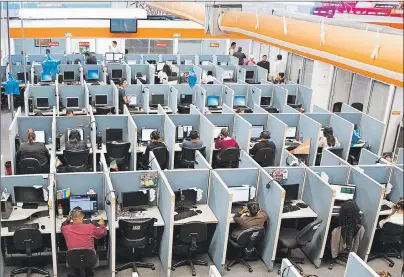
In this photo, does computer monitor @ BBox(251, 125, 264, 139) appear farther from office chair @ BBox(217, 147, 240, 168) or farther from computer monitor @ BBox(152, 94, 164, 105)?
computer monitor @ BBox(152, 94, 164, 105)

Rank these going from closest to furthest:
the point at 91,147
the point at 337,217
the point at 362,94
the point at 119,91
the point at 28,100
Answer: the point at 337,217
the point at 91,147
the point at 28,100
the point at 119,91
the point at 362,94

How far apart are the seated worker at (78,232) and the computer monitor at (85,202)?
429mm

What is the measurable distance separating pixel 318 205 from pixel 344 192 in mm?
462

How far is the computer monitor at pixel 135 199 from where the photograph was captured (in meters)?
5.89

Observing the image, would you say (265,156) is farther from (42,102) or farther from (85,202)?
(42,102)

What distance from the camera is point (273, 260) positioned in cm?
599

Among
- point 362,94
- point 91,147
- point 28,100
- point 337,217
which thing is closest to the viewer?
point 337,217

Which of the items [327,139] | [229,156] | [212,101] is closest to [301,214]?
[229,156]

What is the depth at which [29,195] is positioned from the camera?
5.76 meters

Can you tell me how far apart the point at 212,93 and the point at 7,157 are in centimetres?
462

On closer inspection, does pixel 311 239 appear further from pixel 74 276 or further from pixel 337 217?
pixel 74 276

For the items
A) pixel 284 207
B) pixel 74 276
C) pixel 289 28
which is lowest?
pixel 74 276

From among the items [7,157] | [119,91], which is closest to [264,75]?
[119,91]

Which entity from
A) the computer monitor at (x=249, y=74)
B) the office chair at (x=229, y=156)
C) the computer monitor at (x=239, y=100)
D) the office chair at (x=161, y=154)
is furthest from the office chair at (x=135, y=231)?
the computer monitor at (x=249, y=74)
